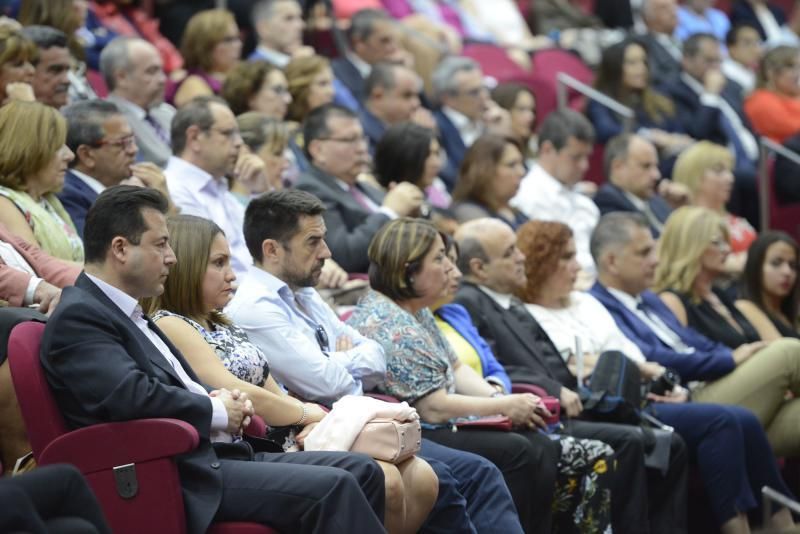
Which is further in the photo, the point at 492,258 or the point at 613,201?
the point at 613,201

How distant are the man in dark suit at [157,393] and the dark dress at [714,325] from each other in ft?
9.48

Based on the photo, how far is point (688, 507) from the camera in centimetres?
589

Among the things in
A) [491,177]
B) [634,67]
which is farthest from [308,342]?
[634,67]

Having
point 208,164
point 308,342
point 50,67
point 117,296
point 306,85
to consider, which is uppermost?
point 117,296

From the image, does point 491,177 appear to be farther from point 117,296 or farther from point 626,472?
point 117,296

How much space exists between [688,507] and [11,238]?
2850mm

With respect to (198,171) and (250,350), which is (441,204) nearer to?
(198,171)

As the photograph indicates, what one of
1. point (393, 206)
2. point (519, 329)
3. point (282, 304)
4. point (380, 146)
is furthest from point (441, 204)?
point (282, 304)

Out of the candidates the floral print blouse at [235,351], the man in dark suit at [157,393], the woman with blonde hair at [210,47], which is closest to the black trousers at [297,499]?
the man in dark suit at [157,393]

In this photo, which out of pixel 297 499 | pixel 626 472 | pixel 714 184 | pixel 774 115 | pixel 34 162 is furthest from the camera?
pixel 774 115

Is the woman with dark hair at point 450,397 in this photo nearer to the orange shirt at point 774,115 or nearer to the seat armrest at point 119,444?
the seat armrest at point 119,444

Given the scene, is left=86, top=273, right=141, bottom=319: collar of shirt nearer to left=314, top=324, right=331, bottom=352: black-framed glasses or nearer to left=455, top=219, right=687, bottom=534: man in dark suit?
left=314, top=324, right=331, bottom=352: black-framed glasses

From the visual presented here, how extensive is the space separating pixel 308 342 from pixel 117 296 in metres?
0.83

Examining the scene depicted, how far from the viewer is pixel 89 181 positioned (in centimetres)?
522
